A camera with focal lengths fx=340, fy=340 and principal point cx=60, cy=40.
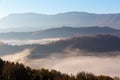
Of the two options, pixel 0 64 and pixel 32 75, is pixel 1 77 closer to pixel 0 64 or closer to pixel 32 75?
pixel 32 75

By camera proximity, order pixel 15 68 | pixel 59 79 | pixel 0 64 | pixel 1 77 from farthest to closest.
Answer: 1. pixel 0 64
2. pixel 15 68
3. pixel 1 77
4. pixel 59 79

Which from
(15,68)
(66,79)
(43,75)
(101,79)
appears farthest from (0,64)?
(101,79)

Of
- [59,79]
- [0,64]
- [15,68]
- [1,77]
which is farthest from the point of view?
[0,64]

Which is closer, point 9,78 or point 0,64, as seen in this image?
point 9,78

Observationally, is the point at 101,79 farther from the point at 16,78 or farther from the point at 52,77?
the point at 16,78

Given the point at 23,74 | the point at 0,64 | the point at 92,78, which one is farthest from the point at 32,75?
the point at 0,64

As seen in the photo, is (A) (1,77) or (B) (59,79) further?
(A) (1,77)

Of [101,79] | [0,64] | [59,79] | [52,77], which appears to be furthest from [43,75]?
[0,64]
